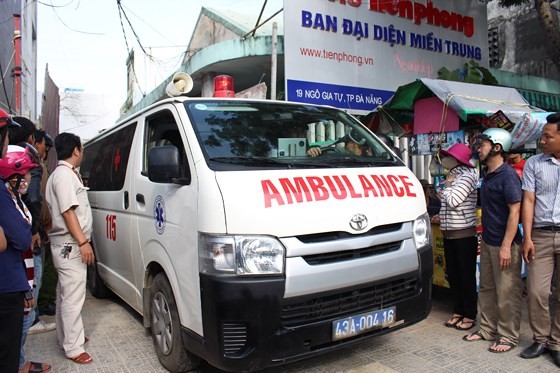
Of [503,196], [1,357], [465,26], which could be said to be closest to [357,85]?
[465,26]

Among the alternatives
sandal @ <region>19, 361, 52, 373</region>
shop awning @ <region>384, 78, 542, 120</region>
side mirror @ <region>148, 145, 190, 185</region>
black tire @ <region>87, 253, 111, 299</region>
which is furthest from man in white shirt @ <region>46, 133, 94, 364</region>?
shop awning @ <region>384, 78, 542, 120</region>

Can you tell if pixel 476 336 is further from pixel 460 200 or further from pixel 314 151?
pixel 314 151

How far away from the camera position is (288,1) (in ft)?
24.0

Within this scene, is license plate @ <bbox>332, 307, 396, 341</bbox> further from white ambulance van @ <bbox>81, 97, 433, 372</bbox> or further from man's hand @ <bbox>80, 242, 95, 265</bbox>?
man's hand @ <bbox>80, 242, 95, 265</bbox>

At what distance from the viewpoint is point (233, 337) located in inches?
97.0

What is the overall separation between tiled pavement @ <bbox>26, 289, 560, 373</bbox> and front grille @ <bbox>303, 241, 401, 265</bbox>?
950 millimetres

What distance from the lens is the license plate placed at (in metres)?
2.64

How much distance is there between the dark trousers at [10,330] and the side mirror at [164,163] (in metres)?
1.03

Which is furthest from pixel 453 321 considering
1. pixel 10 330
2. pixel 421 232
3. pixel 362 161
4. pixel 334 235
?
pixel 10 330

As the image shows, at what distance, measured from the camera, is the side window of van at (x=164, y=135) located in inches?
119

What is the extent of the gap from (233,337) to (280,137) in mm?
1520

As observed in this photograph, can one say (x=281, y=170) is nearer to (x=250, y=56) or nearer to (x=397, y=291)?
(x=397, y=291)

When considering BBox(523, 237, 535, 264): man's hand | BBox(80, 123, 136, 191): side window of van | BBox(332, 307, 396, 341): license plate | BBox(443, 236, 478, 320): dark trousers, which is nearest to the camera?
BBox(332, 307, 396, 341): license plate

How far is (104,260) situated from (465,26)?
9.37 metres
